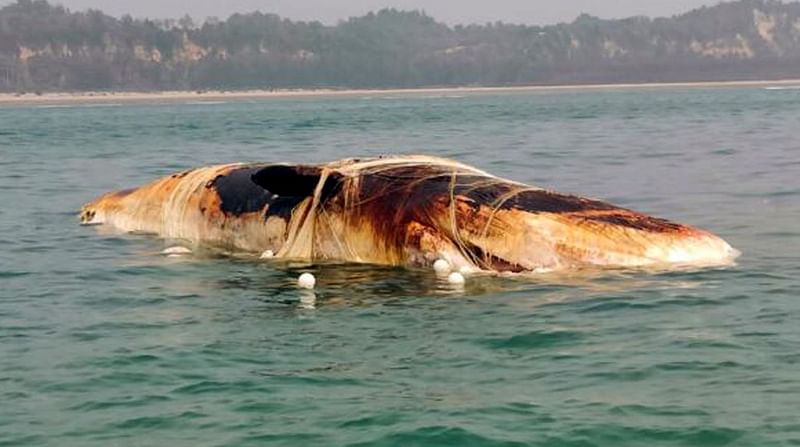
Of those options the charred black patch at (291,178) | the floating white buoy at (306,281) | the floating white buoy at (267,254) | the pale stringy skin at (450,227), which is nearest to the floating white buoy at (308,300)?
the floating white buoy at (306,281)

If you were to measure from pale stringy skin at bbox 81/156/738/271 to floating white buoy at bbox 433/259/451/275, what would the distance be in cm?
8

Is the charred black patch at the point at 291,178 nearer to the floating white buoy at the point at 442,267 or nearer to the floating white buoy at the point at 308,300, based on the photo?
the floating white buoy at the point at 442,267

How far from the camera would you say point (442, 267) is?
1180cm

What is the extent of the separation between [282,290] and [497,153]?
1984 centimetres

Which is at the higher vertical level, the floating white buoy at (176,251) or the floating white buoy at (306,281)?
the floating white buoy at (306,281)

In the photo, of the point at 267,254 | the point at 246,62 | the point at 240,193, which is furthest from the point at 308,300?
the point at 246,62

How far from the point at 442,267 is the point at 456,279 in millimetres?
547

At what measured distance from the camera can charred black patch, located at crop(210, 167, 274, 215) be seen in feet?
45.6

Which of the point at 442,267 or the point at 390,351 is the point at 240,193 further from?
the point at 390,351

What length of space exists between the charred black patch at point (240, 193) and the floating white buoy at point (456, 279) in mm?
3022

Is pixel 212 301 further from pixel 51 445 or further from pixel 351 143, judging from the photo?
pixel 351 143

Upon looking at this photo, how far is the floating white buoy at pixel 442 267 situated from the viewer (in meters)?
11.8

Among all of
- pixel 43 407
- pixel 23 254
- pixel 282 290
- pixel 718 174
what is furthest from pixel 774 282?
pixel 718 174

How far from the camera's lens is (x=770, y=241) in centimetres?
1320
